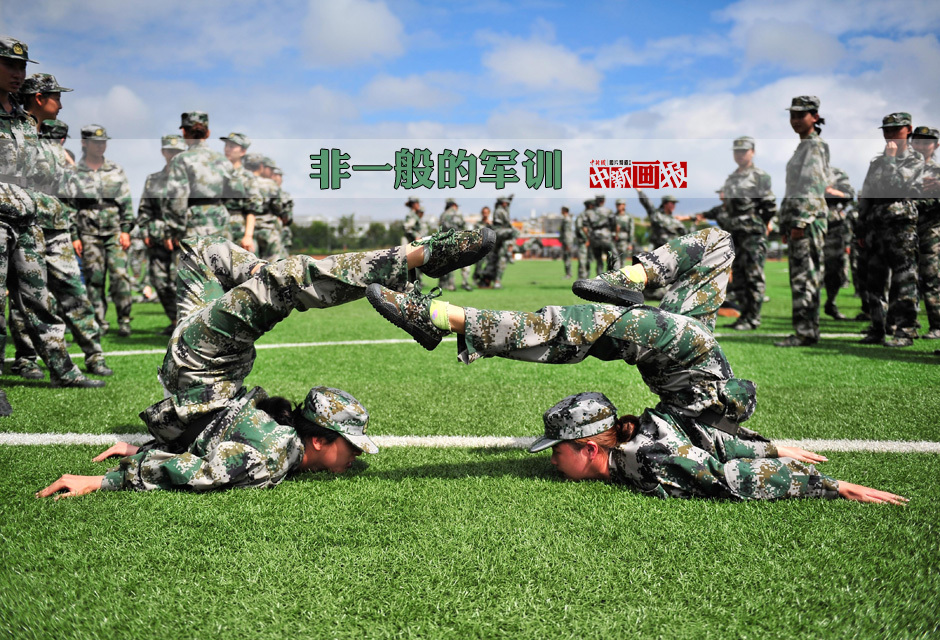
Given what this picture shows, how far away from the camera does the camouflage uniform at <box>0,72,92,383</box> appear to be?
507cm

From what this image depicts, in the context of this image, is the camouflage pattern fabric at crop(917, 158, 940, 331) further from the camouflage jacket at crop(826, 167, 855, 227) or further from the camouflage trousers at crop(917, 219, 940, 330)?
the camouflage jacket at crop(826, 167, 855, 227)

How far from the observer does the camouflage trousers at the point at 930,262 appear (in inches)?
326

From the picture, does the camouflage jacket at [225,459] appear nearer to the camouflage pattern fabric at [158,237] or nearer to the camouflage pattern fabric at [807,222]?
the camouflage pattern fabric at [158,237]

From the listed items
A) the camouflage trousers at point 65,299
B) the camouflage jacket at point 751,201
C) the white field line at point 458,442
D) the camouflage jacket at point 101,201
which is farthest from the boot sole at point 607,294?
the camouflage jacket at point 751,201

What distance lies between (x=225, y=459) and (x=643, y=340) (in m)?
2.15

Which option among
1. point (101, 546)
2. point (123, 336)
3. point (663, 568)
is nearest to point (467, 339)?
point (663, 568)

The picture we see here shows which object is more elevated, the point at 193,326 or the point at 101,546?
the point at 193,326

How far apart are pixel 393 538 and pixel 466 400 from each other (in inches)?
107

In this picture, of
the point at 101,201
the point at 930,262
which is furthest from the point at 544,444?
the point at 101,201

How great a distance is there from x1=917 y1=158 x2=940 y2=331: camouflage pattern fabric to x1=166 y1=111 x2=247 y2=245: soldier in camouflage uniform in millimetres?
8655

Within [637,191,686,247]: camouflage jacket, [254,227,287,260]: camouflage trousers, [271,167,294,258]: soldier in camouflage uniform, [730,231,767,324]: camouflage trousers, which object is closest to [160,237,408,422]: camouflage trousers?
[730,231,767,324]: camouflage trousers

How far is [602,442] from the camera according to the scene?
3.50m

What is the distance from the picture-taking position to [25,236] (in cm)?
536

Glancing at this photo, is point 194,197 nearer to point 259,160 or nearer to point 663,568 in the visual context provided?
point 259,160
